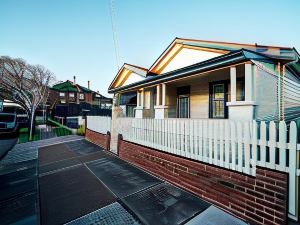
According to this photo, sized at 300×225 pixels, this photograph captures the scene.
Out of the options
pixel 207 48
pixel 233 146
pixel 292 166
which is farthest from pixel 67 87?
pixel 292 166

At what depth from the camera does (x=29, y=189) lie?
15.8ft

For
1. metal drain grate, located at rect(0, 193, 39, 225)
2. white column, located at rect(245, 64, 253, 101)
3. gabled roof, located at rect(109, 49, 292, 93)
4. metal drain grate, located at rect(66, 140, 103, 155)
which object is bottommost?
metal drain grate, located at rect(0, 193, 39, 225)

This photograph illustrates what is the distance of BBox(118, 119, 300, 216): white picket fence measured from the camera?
2.62 metres

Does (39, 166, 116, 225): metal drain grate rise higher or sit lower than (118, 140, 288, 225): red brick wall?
lower

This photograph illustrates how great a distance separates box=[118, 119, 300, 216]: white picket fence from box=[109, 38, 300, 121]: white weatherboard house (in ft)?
5.31

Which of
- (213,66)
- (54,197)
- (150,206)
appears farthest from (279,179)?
(54,197)

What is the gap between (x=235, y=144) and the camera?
3.40m

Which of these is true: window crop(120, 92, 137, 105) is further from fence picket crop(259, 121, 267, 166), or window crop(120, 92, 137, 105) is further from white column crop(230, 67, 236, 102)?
fence picket crop(259, 121, 267, 166)

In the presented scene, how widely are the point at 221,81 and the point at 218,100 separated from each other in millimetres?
914

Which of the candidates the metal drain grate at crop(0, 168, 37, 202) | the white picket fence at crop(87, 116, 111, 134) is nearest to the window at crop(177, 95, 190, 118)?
the white picket fence at crop(87, 116, 111, 134)

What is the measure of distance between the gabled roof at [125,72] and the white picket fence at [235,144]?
5.59m

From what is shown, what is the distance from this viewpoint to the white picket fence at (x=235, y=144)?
262cm

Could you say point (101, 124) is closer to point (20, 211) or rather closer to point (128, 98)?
point (128, 98)

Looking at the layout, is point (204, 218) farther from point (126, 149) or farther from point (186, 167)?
point (126, 149)
